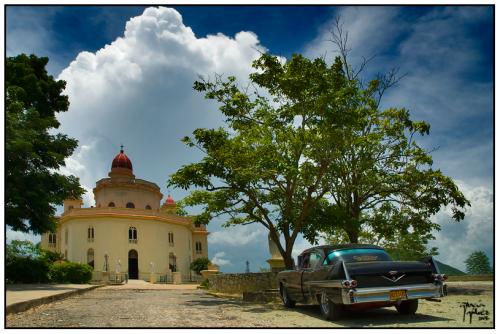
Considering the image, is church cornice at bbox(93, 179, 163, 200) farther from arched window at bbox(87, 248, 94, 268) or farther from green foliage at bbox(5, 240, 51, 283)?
green foliage at bbox(5, 240, 51, 283)

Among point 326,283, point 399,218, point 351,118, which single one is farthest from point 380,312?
point 399,218

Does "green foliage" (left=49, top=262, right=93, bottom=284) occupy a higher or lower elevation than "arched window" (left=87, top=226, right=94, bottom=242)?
lower

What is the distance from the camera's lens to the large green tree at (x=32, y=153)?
18.6 meters

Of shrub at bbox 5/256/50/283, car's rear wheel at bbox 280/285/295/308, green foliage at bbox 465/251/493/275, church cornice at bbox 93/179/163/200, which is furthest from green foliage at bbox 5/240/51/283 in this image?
green foliage at bbox 465/251/493/275

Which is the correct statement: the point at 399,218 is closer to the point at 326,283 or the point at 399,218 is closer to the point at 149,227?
the point at 326,283

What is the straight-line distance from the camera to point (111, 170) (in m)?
52.1

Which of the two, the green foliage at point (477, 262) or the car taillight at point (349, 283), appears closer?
the car taillight at point (349, 283)

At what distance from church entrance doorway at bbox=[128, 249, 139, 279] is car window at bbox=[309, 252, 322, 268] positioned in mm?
38582

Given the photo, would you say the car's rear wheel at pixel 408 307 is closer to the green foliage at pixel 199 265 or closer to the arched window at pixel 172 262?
the green foliage at pixel 199 265

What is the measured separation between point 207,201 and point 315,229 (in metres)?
4.08

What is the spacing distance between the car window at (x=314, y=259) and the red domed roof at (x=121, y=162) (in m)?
45.3

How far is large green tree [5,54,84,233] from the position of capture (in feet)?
61.0

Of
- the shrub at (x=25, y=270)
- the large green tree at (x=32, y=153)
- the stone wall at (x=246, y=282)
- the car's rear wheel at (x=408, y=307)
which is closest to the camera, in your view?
the car's rear wheel at (x=408, y=307)

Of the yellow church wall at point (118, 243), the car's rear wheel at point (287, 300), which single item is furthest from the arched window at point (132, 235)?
the car's rear wheel at point (287, 300)
